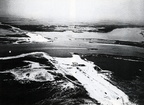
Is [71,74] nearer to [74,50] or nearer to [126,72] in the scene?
[74,50]

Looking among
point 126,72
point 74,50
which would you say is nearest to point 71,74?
point 74,50

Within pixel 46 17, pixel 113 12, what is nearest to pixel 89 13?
pixel 113 12

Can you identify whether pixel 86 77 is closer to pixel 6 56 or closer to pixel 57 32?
pixel 57 32

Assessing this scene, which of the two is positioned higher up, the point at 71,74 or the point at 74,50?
the point at 74,50
